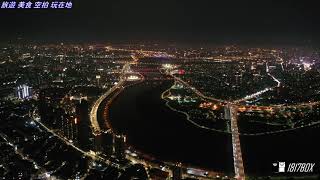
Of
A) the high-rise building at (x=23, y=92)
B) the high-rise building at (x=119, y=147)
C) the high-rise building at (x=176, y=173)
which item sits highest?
the high-rise building at (x=23, y=92)

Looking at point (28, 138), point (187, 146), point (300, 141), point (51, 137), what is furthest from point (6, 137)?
point (300, 141)

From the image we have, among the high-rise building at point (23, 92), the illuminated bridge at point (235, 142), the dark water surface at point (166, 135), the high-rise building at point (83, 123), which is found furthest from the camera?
the high-rise building at point (23, 92)

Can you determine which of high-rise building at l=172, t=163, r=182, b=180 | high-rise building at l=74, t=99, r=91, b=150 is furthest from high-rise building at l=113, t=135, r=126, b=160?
high-rise building at l=172, t=163, r=182, b=180

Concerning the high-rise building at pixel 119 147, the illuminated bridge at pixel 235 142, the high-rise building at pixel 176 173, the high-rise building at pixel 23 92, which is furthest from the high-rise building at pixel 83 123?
the illuminated bridge at pixel 235 142

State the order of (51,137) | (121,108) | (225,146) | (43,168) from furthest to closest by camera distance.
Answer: (121,108), (51,137), (225,146), (43,168)

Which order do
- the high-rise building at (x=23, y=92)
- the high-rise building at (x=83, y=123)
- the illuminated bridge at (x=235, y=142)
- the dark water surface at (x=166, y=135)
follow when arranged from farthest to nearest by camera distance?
1. the high-rise building at (x=23, y=92)
2. the high-rise building at (x=83, y=123)
3. the dark water surface at (x=166, y=135)
4. the illuminated bridge at (x=235, y=142)

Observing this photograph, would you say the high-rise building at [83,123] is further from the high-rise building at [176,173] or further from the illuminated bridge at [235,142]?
the illuminated bridge at [235,142]

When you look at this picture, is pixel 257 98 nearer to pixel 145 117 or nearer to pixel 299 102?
pixel 299 102

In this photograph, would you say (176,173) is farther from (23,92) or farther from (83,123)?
(23,92)

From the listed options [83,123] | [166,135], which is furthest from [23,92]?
[166,135]

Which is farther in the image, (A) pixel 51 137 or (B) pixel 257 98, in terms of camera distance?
(B) pixel 257 98

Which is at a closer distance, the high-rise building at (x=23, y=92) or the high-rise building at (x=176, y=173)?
the high-rise building at (x=176, y=173)
